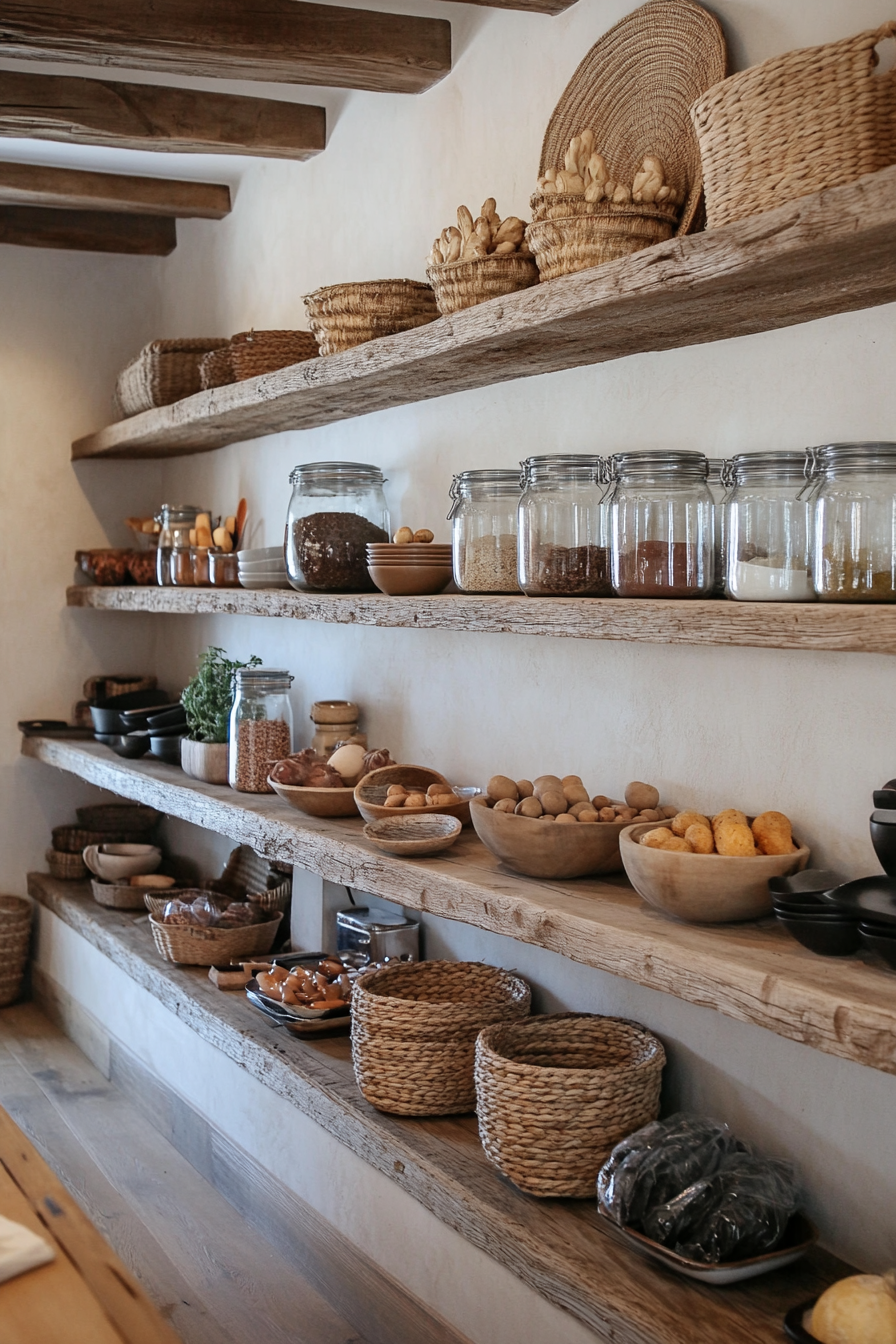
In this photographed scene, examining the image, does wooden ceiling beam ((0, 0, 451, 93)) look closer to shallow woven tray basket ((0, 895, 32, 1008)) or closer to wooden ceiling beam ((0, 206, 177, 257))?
wooden ceiling beam ((0, 206, 177, 257))

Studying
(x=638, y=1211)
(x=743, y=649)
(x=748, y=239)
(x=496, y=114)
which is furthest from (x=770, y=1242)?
(x=496, y=114)

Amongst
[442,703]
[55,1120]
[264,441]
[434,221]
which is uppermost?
[434,221]

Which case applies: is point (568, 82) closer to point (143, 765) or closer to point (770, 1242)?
point (770, 1242)

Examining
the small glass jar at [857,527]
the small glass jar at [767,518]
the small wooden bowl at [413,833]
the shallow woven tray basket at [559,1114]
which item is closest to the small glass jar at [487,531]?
the small wooden bowl at [413,833]

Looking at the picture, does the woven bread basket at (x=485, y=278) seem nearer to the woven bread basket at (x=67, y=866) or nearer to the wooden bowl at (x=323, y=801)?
the wooden bowl at (x=323, y=801)

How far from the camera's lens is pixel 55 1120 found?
11.1 feet

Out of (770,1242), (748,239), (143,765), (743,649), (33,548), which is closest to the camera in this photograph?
(748,239)

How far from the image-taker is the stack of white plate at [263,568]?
298cm

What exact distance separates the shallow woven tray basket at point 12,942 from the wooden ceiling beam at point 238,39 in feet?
9.17

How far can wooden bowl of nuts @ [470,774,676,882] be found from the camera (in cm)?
196

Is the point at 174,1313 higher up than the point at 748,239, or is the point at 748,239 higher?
the point at 748,239

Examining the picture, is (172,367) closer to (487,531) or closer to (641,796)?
(487,531)

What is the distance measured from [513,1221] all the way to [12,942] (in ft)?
9.40

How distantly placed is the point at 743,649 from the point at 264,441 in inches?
78.5
